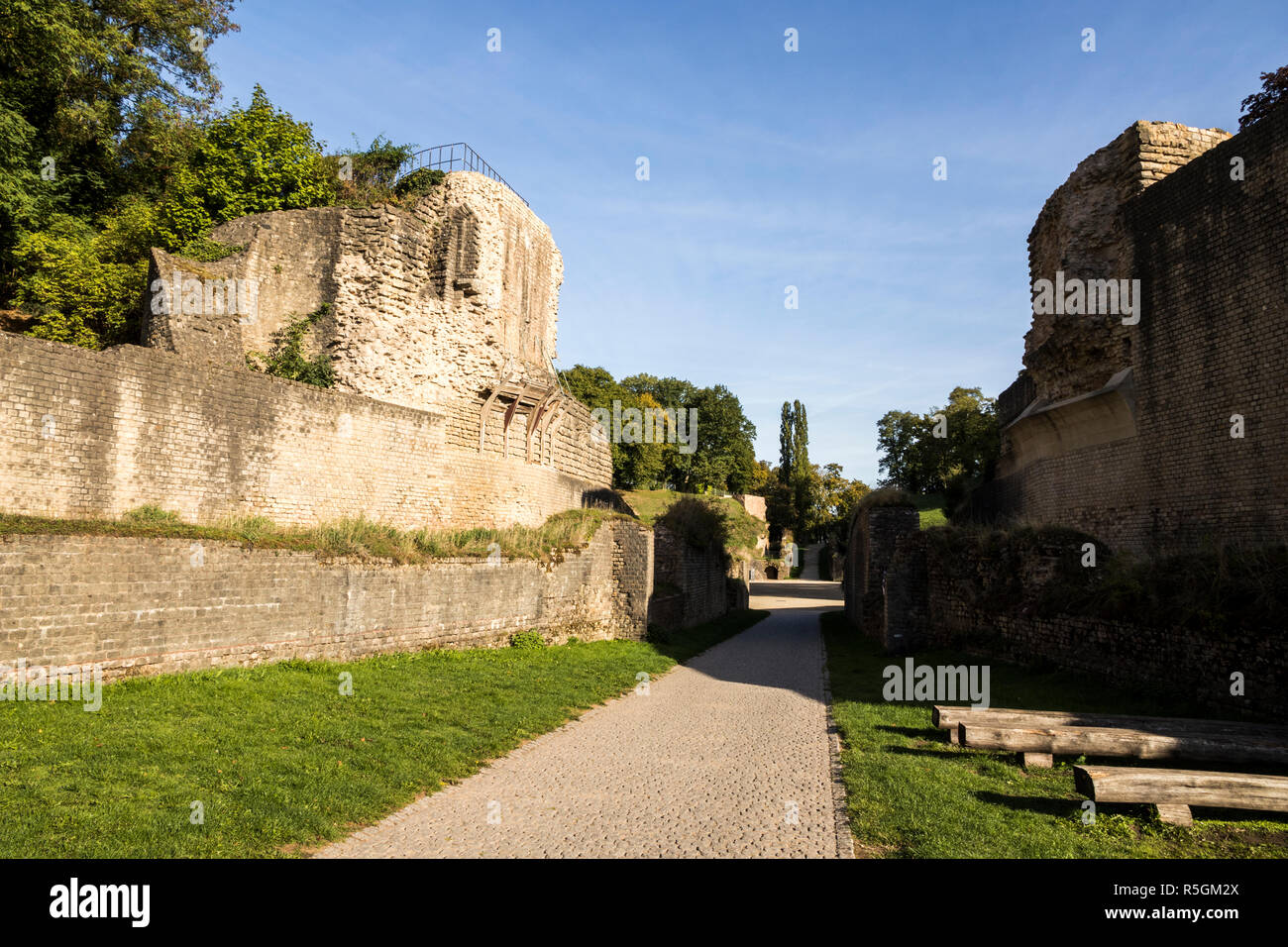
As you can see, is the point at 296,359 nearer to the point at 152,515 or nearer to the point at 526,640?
the point at 152,515

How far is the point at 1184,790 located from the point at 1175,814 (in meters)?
0.19

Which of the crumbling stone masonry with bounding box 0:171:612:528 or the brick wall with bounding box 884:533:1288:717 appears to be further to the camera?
the crumbling stone masonry with bounding box 0:171:612:528

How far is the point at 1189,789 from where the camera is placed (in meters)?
5.20

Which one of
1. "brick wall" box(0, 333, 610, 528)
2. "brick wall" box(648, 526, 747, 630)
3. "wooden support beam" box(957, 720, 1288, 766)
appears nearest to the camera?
"wooden support beam" box(957, 720, 1288, 766)

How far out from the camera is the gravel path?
16.5ft

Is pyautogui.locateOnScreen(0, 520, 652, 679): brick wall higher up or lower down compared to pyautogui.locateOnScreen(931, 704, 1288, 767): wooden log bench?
higher up

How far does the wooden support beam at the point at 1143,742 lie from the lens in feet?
19.7

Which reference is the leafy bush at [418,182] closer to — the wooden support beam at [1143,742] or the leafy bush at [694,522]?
the leafy bush at [694,522]

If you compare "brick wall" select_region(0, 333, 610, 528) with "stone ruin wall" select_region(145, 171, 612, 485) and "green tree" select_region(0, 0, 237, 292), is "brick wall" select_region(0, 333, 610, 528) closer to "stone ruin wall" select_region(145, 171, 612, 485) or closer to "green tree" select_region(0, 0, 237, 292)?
"stone ruin wall" select_region(145, 171, 612, 485)

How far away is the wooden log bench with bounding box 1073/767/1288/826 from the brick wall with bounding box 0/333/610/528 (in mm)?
13069

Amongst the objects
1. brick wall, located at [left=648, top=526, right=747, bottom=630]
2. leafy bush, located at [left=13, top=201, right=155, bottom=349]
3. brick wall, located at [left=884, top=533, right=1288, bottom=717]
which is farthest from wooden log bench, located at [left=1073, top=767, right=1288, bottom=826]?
leafy bush, located at [left=13, top=201, right=155, bottom=349]

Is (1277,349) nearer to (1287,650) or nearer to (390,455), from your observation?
(1287,650)

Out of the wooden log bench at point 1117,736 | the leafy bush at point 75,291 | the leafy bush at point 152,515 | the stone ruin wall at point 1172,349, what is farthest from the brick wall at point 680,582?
the leafy bush at point 75,291
